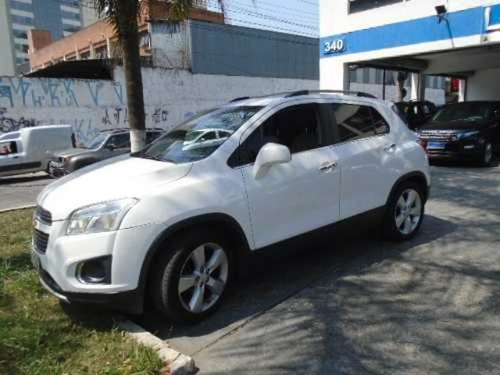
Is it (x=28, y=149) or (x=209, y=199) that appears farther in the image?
(x=28, y=149)

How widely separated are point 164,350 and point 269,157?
171 centimetres

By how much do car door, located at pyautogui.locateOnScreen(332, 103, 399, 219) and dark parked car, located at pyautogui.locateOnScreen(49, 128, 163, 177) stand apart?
28.1 feet

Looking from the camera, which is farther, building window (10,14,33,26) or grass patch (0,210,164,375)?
building window (10,14,33,26)

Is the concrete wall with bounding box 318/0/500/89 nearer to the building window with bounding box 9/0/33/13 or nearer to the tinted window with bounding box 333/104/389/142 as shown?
the tinted window with bounding box 333/104/389/142

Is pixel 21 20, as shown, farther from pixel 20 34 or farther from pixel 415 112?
pixel 415 112

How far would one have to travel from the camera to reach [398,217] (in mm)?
5754

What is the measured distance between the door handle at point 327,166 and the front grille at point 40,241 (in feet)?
8.07

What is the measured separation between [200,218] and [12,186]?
42.1 feet

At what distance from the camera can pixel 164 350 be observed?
3.45m

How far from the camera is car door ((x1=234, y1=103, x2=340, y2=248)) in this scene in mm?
4254

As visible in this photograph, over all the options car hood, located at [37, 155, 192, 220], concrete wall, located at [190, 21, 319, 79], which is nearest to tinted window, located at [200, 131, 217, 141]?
car hood, located at [37, 155, 192, 220]

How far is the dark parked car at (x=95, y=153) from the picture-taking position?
13.2 meters

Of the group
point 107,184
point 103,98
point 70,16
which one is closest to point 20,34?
point 70,16

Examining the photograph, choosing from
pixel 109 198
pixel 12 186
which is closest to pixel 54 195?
pixel 109 198
